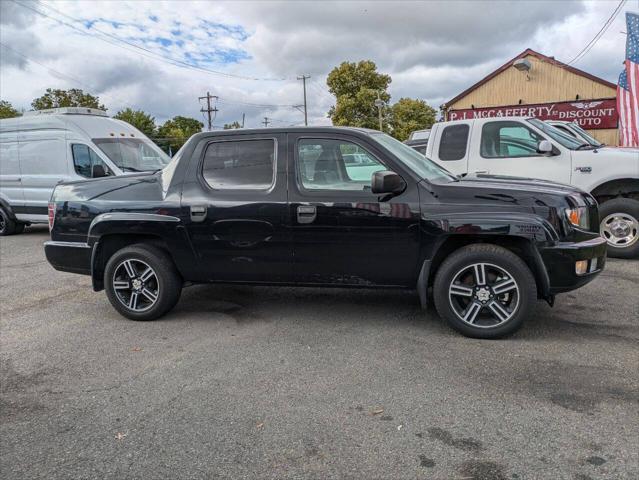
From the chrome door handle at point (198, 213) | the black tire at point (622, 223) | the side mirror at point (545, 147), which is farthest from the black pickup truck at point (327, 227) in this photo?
the black tire at point (622, 223)

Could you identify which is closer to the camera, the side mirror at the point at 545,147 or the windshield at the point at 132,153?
the side mirror at the point at 545,147

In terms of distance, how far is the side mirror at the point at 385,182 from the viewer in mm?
3996

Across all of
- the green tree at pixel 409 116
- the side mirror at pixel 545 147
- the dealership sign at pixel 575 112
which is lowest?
the side mirror at pixel 545 147

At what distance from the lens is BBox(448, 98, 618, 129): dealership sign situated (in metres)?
22.6

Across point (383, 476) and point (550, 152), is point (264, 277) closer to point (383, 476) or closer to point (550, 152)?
point (383, 476)

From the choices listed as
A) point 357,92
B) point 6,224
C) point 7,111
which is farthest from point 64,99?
point 6,224

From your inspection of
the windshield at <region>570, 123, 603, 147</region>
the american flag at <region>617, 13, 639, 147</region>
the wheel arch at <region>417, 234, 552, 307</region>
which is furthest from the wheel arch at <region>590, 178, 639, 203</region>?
the american flag at <region>617, 13, 639, 147</region>

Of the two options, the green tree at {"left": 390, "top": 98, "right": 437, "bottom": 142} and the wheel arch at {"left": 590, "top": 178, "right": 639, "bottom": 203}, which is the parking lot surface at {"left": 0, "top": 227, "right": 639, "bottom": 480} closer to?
the wheel arch at {"left": 590, "top": 178, "right": 639, "bottom": 203}

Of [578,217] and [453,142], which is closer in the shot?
[578,217]

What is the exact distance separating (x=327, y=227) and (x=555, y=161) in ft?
14.3

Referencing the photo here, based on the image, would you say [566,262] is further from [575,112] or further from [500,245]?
[575,112]

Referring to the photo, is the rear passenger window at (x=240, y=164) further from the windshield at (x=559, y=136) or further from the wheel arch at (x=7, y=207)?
the wheel arch at (x=7, y=207)

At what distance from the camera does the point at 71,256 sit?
5.03 meters

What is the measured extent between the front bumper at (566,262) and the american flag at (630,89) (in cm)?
909
